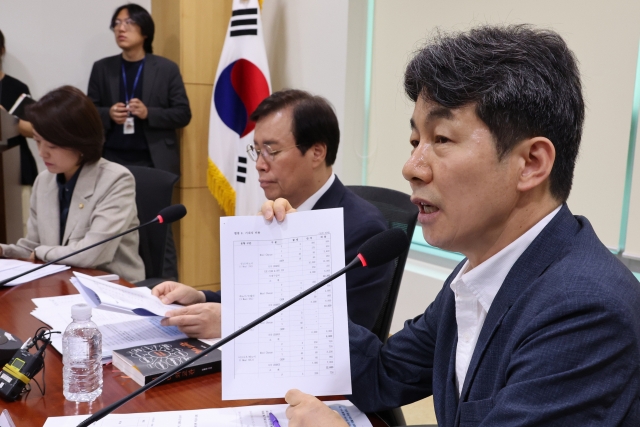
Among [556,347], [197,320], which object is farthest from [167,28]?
[556,347]

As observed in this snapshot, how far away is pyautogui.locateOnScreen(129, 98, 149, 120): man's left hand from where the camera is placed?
4.02 metres

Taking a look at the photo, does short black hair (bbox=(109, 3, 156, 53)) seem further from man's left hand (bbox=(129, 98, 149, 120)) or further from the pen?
the pen

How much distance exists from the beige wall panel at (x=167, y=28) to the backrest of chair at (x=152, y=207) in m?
1.93

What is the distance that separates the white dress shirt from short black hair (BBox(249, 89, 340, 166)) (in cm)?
102

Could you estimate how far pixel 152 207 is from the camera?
2521 millimetres

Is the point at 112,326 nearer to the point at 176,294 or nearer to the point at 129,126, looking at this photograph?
the point at 176,294

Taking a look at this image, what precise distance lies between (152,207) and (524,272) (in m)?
1.92

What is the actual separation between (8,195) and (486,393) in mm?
3521

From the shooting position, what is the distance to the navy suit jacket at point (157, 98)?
4.05m

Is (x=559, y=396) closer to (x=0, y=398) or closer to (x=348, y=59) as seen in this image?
(x=0, y=398)

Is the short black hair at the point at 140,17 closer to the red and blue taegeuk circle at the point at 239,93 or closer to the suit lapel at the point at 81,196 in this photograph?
the red and blue taegeuk circle at the point at 239,93

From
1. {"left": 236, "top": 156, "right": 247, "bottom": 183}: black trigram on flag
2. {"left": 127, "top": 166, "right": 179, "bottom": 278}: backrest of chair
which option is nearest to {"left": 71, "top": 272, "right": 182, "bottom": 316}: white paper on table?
{"left": 127, "top": 166, "right": 179, "bottom": 278}: backrest of chair

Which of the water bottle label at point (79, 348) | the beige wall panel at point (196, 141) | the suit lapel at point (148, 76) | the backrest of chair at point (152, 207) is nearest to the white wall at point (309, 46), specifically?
the beige wall panel at point (196, 141)

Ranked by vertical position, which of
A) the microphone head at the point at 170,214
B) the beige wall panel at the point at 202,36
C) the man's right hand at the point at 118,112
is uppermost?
the beige wall panel at the point at 202,36
